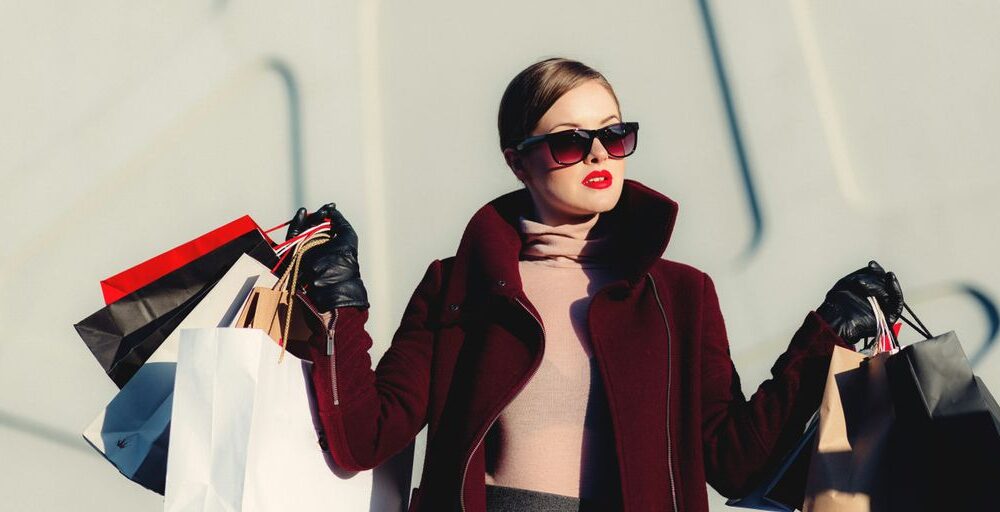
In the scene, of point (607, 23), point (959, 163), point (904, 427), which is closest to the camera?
point (904, 427)

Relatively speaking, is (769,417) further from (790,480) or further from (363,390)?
(363,390)

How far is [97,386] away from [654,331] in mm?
1485

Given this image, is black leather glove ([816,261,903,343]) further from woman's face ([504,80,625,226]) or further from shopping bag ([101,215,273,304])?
shopping bag ([101,215,273,304])

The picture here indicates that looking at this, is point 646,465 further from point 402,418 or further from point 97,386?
point 97,386

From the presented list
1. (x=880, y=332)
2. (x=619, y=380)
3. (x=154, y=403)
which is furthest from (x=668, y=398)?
(x=154, y=403)

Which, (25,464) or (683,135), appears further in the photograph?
(25,464)

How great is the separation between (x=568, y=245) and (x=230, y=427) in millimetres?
563

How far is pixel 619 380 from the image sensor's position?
61.0 inches

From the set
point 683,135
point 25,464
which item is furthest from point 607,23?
point 25,464

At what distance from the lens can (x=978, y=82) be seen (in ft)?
7.46

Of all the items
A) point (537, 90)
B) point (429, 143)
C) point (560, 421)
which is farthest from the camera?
point (429, 143)

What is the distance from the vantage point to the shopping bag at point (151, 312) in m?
1.66

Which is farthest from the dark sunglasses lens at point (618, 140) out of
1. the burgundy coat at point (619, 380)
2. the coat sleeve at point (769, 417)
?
the coat sleeve at point (769, 417)

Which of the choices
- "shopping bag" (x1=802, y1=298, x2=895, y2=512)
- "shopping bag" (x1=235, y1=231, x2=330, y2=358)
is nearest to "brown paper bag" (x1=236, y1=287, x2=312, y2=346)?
"shopping bag" (x1=235, y1=231, x2=330, y2=358)
